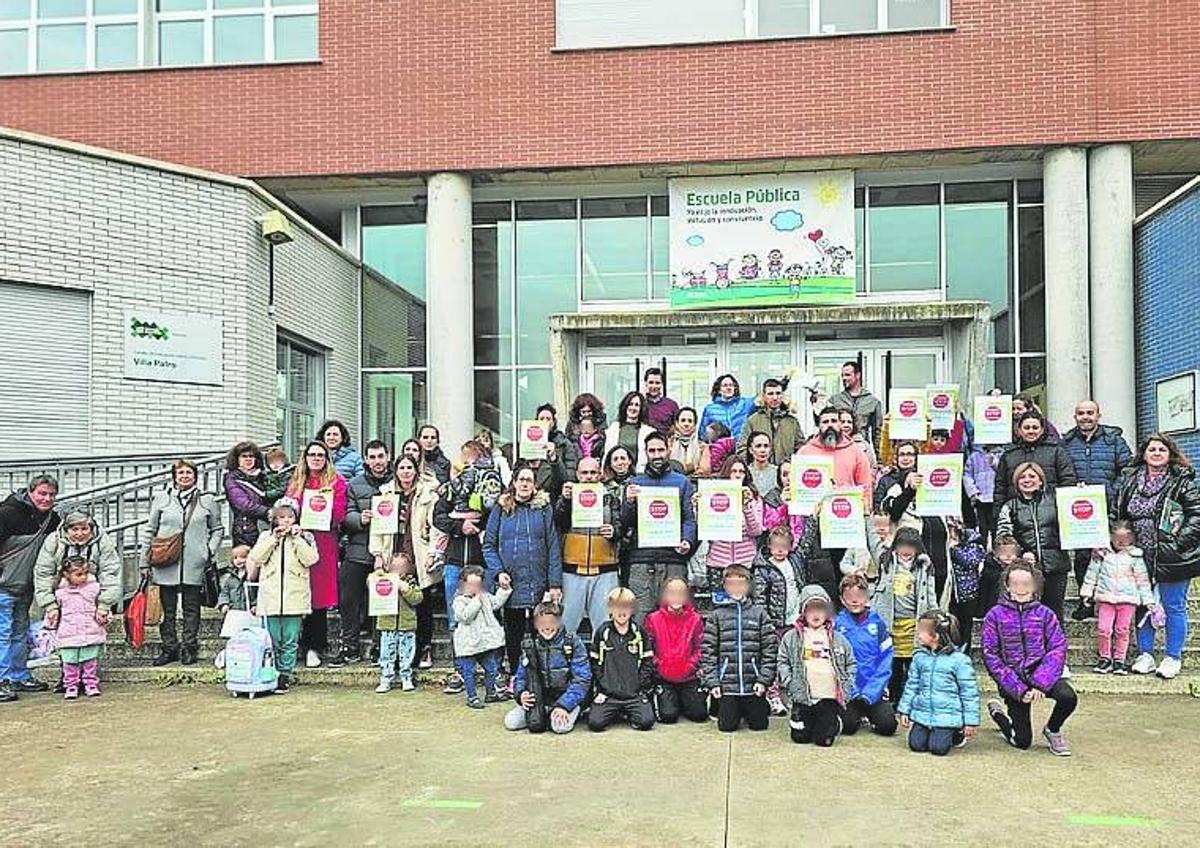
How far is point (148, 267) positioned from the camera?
1384cm

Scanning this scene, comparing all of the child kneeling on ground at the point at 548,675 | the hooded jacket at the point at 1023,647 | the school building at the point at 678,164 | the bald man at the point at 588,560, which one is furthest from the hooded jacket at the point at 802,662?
the school building at the point at 678,164

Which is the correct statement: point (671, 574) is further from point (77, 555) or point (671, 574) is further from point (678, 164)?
point (678, 164)

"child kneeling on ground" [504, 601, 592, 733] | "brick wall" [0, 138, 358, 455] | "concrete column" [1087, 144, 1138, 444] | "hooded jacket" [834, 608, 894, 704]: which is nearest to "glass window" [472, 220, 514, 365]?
"brick wall" [0, 138, 358, 455]

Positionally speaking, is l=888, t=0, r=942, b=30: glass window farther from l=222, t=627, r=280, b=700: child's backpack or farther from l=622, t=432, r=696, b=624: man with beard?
l=222, t=627, r=280, b=700: child's backpack

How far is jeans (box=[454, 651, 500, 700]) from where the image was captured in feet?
27.4

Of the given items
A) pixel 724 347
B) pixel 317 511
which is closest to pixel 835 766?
pixel 317 511

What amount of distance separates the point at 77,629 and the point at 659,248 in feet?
33.5

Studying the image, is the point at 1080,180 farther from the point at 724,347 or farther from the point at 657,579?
the point at 657,579

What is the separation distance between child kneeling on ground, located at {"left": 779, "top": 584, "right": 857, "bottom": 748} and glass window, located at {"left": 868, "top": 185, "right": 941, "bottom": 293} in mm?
9874

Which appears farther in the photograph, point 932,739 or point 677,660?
point 677,660

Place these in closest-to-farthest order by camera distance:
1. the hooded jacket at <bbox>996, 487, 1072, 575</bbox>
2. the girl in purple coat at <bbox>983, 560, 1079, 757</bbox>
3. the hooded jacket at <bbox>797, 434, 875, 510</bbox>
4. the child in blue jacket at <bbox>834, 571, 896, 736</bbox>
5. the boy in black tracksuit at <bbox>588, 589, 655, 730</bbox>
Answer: the girl in purple coat at <bbox>983, 560, 1079, 757</bbox>, the child in blue jacket at <bbox>834, 571, 896, 736</bbox>, the boy in black tracksuit at <bbox>588, 589, 655, 730</bbox>, the hooded jacket at <bbox>996, 487, 1072, 575</bbox>, the hooded jacket at <bbox>797, 434, 875, 510</bbox>

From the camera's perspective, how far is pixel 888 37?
15.4m

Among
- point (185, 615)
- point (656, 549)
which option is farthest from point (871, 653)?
point (185, 615)

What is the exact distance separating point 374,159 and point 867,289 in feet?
23.5
